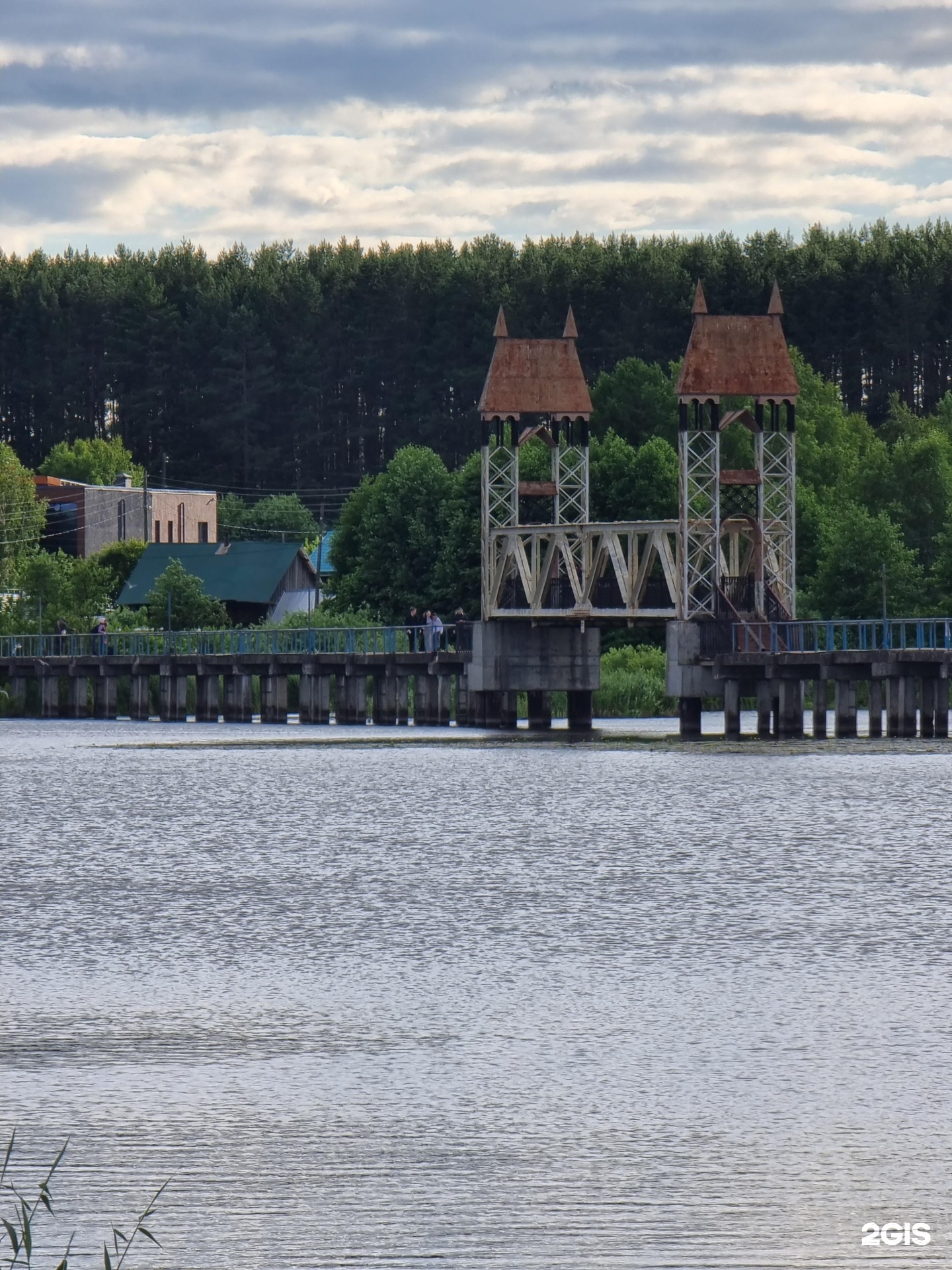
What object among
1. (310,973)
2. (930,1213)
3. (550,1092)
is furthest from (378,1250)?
(310,973)

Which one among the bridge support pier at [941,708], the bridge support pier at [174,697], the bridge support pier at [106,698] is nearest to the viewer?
the bridge support pier at [941,708]

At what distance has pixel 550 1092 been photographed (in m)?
16.4

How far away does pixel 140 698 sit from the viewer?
337 ft

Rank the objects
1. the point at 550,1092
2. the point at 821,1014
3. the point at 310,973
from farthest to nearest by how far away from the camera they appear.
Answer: the point at 310,973 < the point at 821,1014 < the point at 550,1092

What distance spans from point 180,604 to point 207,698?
2209 cm

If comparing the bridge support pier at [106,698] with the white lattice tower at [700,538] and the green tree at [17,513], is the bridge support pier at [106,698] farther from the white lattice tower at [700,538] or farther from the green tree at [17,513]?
the green tree at [17,513]

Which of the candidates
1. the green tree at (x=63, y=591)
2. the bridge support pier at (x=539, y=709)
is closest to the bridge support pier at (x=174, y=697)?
Answer: the bridge support pier at (x=539, y=709)

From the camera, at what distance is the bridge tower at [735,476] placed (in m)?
73.3

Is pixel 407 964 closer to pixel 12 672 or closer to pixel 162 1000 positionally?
pixel 162 1000

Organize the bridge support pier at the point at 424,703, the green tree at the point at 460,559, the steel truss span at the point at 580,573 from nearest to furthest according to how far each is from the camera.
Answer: the steel truss span at the point at 580,573
the bridge support pier at the point at 424,703
the green tree at the point at 460,559

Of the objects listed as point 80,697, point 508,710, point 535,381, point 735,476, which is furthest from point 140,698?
point 735,476

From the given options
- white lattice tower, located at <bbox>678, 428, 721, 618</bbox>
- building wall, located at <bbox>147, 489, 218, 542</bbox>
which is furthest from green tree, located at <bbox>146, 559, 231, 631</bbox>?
white lattice tower, located at <bbox>678, 428, 721, 618</bbox>

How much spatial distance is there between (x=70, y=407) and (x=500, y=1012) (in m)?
154

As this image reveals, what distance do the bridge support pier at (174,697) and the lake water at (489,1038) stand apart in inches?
2341
